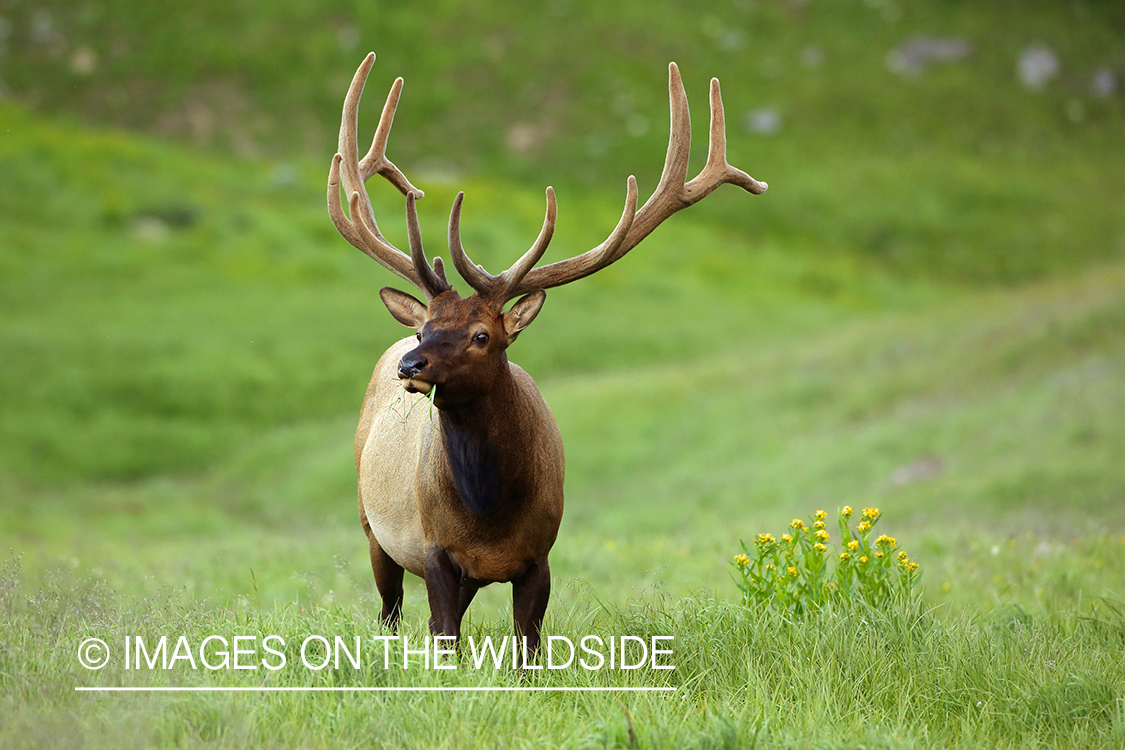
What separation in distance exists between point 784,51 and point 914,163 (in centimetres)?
1189

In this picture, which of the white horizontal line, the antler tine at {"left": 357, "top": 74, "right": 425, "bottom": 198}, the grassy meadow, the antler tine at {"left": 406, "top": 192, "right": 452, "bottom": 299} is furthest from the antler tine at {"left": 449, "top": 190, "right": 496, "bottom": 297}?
the white horizontal line

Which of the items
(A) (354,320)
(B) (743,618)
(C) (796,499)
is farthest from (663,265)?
(B) (743,618)

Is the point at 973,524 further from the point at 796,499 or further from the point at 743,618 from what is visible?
the point at 743,618

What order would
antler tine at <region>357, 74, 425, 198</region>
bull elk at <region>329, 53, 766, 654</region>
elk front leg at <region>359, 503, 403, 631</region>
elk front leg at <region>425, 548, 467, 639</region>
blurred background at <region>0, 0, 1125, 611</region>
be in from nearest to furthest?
bull elk at <region>329, 53, 766, 654</region>, elk front leg at <region>425, 548, 467, 639</region>, antler tine at <region>357, 74, 425, 198</region>, elk front leg at <region>359, 503, 403, 631</region>, blurred background at <region>0, 0, 1125, 611</region>

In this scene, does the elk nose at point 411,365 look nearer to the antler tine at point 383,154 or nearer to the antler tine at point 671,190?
the antler tine at point 671,190

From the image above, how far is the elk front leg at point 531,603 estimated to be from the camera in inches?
233

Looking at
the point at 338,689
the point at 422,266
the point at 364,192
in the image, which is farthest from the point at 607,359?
the point at 338,689

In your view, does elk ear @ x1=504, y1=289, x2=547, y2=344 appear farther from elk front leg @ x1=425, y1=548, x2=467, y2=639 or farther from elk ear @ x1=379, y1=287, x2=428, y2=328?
elk front leg @ x1=425, y1=548, x2=467, y2=639

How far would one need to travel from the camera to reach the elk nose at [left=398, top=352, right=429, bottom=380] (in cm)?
527

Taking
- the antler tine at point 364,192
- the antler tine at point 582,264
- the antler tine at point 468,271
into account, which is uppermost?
the antler tine at point 364,192

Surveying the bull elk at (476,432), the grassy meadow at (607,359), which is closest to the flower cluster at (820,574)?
the grassy meadow at (607,359)

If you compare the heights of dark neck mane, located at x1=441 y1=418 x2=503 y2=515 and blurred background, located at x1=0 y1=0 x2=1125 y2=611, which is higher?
blurred background, located at x1=0 y1=0 x2=1125 y2=611

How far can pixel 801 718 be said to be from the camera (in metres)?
4.98

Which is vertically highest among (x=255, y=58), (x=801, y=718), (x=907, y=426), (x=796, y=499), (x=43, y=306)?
(x=255, y=58)
